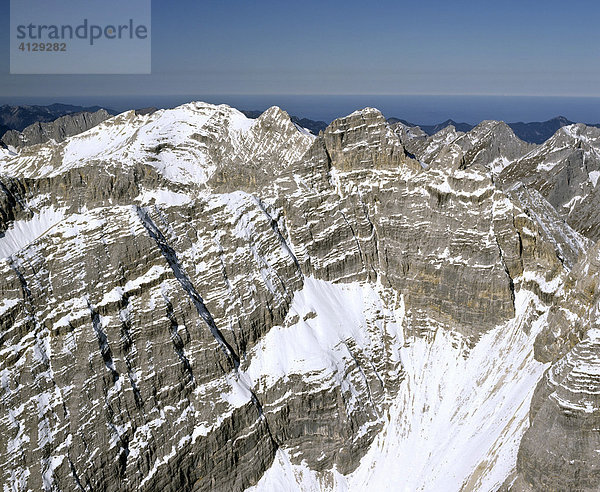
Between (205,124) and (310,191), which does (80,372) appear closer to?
(310,191)

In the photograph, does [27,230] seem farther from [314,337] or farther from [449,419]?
[449,419]

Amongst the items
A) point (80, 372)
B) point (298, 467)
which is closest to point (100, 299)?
point (80, 372)

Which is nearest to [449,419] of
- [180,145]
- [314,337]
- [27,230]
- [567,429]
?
[314,337]

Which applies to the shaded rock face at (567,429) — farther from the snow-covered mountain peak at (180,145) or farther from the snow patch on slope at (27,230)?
the snow patch on slope at (27,230)

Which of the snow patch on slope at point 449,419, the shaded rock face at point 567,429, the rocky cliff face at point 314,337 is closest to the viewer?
the shaded rock face at point 567,429

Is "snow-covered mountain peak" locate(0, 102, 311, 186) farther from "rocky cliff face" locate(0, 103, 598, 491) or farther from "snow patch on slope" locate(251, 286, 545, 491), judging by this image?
"snow patch on slope" locate(251, 286, 545, 491)

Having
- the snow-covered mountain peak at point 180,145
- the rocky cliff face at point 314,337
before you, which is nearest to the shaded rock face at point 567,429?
the rocky cliff face at point 314,337

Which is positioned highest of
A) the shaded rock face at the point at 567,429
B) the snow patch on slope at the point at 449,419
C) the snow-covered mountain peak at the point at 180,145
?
the snow-covered mountain peak at the point at 180,145

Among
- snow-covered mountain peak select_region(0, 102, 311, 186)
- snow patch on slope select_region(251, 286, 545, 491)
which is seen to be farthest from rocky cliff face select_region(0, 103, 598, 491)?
snow-covered mountain peak select_region(0, 102, 311, 186)

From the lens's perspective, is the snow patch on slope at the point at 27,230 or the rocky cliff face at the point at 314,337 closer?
the rocky cliff face at the point at 314,337
